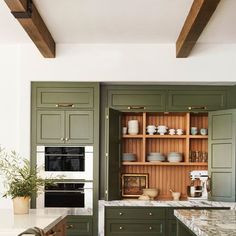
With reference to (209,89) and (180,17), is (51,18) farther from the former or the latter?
(209,89)

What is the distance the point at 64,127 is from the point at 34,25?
1.87m

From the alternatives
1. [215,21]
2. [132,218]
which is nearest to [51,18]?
[215,21]

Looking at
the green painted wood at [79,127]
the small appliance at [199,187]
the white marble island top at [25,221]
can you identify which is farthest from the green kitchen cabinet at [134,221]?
the white marble island top at [25,221]

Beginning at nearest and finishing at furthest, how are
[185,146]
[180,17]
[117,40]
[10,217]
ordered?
[10,217], [180,17], [117,40], [185,146]

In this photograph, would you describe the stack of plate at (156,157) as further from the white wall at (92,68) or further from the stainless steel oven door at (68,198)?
the white wall at (92,68)

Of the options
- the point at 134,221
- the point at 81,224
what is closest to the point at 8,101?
the point at 81,224

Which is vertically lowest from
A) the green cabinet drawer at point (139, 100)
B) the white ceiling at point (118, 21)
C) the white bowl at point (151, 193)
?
the white bowl at point (151, 193)

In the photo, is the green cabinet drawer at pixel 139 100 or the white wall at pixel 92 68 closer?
the white wall at pixel 92 68

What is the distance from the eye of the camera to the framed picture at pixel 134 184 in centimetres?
718

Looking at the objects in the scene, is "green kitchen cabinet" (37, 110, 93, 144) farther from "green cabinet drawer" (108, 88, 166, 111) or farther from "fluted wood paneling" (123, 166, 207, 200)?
"fluted wood paneling" (123, 166, 207, 200)

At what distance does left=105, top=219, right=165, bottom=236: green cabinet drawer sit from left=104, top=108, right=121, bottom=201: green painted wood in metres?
0.36

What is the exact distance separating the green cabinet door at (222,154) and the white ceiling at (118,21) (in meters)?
1.08

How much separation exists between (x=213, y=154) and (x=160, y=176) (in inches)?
34.7

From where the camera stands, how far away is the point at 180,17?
17.7 ft
